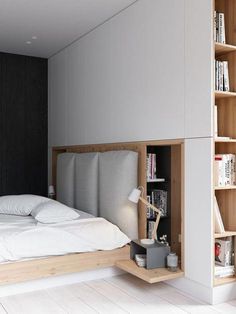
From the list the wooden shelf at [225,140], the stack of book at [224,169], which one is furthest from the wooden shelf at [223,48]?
the stack of book at [224,169]

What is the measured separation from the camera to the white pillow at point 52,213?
10.7ft

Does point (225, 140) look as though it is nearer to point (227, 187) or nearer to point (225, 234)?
point (227, 187)

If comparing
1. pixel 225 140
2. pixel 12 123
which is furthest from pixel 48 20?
pixel 225 140

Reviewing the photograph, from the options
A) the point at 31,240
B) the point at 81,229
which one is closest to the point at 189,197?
the point at 81,229

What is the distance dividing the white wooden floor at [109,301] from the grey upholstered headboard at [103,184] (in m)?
0.55

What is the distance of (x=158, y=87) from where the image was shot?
10.4ft

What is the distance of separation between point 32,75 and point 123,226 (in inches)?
115

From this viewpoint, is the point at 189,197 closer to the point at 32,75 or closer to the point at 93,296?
the point at 93,296

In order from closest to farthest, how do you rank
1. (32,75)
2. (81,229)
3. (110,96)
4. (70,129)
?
(81,229) → (110,96) → (70,129) → (32,75)

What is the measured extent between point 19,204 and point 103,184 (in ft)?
2.92

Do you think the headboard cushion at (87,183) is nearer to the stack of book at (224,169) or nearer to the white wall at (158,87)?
the white wall at (158,87)

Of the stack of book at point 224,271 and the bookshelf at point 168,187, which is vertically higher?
the bookshelf at point 168,187

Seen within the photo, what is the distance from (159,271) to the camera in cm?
289

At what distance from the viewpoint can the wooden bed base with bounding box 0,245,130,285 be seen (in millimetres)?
2779
